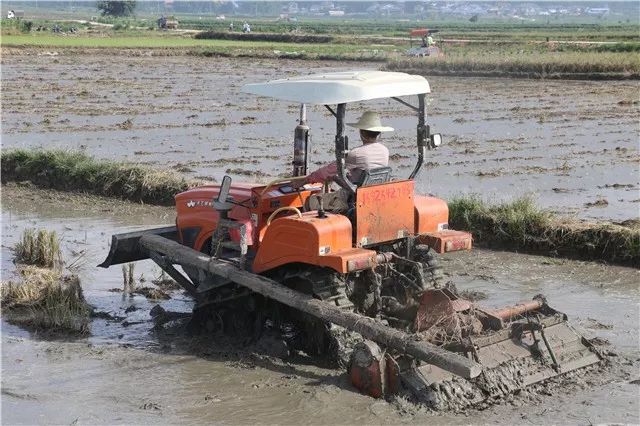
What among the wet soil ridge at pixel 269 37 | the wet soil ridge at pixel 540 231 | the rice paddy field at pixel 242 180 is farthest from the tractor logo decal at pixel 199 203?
the wet soil ridge at pixel 269 37

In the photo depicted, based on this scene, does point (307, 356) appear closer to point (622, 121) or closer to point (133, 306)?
point (133, 306)

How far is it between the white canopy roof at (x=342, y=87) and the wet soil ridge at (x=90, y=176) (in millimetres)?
6116

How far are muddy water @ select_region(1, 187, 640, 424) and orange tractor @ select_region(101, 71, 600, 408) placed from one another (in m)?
0.24

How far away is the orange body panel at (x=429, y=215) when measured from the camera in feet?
25.3

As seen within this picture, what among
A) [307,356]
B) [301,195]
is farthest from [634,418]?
[301,195]

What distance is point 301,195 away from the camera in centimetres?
805

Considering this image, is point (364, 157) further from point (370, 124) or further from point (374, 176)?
point (370, 124)

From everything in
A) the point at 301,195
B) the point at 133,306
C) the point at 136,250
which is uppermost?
the point at 301,195

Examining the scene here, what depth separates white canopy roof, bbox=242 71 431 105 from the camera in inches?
278

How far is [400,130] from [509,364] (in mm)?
14765

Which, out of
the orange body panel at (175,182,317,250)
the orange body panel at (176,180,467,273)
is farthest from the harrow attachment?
the orange body panel at (175,182,317,250)

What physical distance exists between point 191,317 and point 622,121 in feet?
53.3

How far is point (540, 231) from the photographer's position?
1102cm

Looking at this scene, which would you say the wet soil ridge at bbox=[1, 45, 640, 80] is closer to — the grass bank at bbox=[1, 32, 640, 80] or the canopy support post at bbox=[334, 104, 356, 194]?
the grass bank at bbox=[1, 32, 640, 80]
